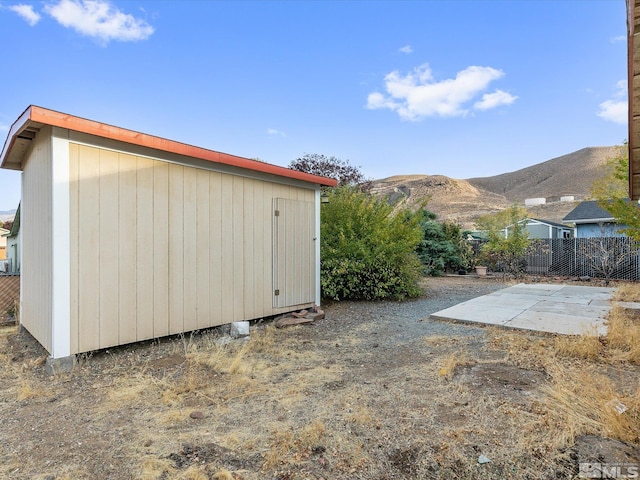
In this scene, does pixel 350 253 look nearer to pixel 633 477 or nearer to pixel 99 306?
pixel 99 306

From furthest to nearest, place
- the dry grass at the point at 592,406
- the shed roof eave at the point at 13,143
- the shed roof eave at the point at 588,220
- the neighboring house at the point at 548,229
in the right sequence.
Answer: the neighboring house at the point at 548,229 → the shed roof eave at the point at 588,220 → the shed roof eave at the point at 13,143 → the dry grass at the point at 592,406

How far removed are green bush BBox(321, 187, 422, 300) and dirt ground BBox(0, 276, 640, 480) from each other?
2.67 metres

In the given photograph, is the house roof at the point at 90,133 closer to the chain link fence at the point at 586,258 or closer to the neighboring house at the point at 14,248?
the chain link fence at the point at 586,258

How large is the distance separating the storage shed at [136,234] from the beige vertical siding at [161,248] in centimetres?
1

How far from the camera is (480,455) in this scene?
169 centimetres

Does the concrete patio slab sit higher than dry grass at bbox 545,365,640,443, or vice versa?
dry grass at bbox 545,365,640,443

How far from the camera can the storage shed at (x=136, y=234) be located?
302 cm

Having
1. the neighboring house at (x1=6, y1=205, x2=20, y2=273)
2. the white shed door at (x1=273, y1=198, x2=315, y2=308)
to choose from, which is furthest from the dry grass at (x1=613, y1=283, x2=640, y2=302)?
the neighboring house at (x1=6, y1=205, x2=20, y2=273)

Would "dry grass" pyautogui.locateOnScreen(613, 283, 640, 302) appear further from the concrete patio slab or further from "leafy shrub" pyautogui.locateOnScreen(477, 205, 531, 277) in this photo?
"leafy shrub" pyautogui.locateOnScreen(477, 205, 531, 277)

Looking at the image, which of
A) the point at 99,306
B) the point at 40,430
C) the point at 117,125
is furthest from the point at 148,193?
the point at 40,430

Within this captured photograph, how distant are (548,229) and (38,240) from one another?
802 inches

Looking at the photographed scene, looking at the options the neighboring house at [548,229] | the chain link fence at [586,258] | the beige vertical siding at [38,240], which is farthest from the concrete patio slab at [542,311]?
the neighboring house at [548,229]

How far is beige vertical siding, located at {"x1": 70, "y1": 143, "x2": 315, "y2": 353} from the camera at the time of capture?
3.15 meters

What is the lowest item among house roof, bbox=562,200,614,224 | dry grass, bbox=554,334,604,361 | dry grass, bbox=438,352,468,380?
dry grass, bbox=438,352,468,380
